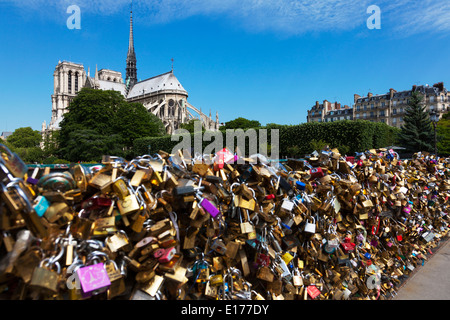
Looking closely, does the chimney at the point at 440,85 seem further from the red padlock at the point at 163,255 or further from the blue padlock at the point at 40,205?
the blue padlock at the point at 40,205

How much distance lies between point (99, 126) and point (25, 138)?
2563 inches

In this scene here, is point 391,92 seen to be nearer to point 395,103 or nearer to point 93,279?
point 395,103

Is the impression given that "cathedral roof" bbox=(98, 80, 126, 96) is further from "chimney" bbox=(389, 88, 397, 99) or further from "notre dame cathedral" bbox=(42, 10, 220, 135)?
"chimney" bbox=(389, 88, 397, 99)

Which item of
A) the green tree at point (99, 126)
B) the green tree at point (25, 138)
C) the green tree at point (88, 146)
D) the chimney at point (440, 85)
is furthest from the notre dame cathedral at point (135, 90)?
the chimney at point (440, 85)

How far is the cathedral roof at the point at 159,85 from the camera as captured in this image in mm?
79088

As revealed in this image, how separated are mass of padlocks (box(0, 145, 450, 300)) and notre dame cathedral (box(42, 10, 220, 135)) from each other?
64436 millimetres

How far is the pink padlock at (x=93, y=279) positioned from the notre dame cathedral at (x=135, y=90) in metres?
65.9

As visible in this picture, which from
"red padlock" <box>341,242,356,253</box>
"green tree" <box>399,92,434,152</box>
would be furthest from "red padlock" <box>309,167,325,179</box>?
"green tree" <box>399,92,434,152</box>

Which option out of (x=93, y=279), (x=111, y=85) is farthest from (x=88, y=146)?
(x=111, y=85)

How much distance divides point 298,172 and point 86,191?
217 cm

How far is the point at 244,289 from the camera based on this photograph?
2.33m

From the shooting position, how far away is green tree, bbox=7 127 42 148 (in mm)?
90000
